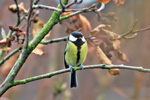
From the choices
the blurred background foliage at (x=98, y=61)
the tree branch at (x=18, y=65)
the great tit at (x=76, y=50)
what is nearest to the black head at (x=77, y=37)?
the great tit at (x=76, y=50)

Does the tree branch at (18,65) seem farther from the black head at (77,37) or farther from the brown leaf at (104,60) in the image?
the black head at (77,37)

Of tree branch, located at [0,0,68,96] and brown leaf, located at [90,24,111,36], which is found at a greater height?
brown leaf, located at [90,24,111,36]

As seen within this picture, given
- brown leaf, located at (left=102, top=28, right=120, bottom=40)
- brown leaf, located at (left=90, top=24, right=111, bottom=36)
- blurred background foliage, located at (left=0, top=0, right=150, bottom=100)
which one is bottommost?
blurred background foliage, located at (left=0, top=0, right=150, bottom=100)

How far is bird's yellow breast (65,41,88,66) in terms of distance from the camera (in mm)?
1809

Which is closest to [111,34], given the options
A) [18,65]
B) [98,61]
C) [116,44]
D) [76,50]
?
[116,44]

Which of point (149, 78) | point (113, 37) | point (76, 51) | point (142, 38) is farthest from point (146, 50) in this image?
point (113, 37)

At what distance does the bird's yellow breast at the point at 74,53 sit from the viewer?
1809mm

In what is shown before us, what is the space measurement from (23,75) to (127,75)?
→ 2059 mm

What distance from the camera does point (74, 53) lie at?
1851 millimetres

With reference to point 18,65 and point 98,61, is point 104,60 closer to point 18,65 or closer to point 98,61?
point 18,65

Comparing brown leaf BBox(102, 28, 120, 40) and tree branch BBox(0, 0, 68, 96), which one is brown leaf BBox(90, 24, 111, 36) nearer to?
brown leaf BBox(102, 28, 120, 40)

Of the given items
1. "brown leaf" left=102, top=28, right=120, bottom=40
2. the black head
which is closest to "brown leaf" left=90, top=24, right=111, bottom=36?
"brown leaf" left=102, top=28, right=120, bottom=40

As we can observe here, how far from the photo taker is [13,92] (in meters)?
2.58

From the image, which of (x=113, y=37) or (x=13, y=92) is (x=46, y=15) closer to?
(x=13, y=92)
